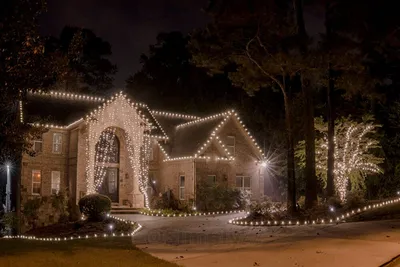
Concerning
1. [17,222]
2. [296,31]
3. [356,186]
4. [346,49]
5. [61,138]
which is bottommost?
[17,222]

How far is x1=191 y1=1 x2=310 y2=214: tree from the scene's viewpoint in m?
19.3

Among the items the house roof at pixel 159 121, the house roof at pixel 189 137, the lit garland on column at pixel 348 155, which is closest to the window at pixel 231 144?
the house roof at pixel 159 121

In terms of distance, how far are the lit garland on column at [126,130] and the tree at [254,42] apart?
8708mm

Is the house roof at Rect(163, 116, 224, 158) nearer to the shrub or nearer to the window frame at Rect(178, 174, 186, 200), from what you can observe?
the window frame at Rect(178, 174, 186, 200)

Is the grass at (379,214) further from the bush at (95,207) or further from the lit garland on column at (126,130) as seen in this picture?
the lit garland on column at (126,130)

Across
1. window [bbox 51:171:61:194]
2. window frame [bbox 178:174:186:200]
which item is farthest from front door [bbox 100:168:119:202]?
window frame [bbox 178:174:186:200]

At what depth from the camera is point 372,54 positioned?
20.9 metres

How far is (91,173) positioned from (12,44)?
15.3m

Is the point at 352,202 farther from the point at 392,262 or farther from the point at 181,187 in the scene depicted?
the point at 181,187

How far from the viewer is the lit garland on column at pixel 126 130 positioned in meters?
28.3

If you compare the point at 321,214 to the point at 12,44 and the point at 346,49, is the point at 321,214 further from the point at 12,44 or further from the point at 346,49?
the point at 12,44

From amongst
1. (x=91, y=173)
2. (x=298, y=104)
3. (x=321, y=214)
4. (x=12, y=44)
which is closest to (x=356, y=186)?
(x=298, y=104)

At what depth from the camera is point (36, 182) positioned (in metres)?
29.5

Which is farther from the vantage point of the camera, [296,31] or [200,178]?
[200,178]
